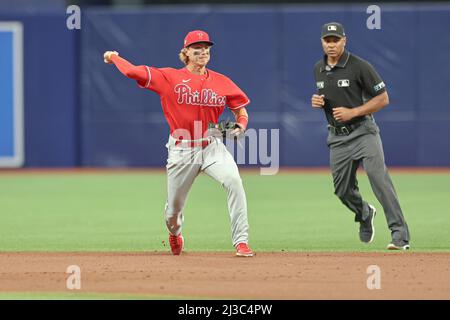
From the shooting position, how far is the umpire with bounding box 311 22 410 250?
1031cm

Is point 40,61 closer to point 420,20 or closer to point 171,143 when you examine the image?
point 420,20

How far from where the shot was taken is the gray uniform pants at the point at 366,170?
1033 cm

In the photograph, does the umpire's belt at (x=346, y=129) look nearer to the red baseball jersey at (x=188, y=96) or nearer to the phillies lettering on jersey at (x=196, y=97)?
the red baseball jersey at (x=188, y=96)

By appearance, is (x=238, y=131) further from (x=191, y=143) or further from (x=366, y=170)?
(x=366, y=170)

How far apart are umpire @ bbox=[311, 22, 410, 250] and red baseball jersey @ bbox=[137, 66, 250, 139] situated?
1035mm

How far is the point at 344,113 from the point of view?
33.7 feet

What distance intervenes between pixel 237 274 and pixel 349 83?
2515mm

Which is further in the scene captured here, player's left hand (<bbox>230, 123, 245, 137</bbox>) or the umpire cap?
the umpire cap

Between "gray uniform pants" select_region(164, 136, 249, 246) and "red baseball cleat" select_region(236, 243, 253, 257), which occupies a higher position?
"gray uniform pants" select_region(164, 136, 249, 246)

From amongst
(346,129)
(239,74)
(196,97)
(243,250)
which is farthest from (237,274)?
(239,74)

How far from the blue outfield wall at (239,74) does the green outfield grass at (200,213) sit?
3.52 feet

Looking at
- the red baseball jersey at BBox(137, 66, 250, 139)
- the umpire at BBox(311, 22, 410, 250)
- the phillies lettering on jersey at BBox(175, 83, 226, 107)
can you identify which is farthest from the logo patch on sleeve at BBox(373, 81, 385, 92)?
→ the phillies lettering on jersey at BBox(175, 83, 226, 107)

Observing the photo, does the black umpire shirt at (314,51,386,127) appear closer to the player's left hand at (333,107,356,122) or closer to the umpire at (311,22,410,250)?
the umpire at (311,22,410,250)
